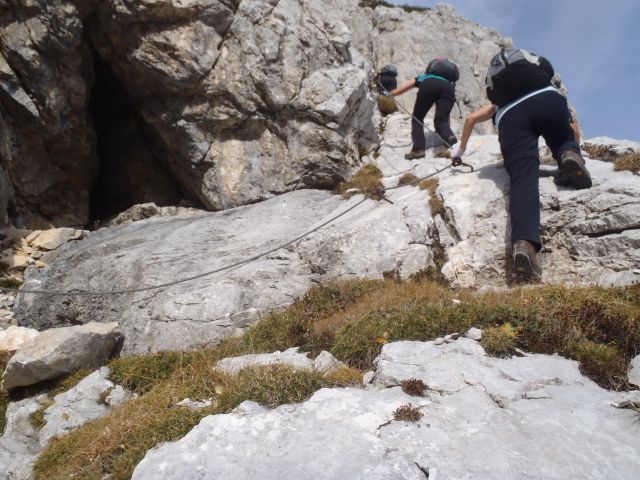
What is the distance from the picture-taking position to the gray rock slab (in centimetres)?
920

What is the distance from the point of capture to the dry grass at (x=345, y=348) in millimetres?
5312

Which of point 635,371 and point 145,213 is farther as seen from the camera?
point 145,213

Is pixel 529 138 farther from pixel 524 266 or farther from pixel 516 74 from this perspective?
pixel 524 266

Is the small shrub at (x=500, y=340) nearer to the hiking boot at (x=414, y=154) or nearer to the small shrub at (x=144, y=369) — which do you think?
the small shrub at (x=144, y=369)

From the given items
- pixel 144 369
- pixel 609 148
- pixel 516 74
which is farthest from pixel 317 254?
pixel 609 148

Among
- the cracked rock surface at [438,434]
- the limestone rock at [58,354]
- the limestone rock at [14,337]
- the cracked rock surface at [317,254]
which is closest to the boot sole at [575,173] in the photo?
the cracked rock surface at [317,254]

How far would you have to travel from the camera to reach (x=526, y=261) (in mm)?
7684

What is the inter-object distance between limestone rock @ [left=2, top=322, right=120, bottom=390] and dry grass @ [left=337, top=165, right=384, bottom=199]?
7.49 meters

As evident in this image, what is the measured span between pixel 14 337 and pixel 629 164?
13.0 m

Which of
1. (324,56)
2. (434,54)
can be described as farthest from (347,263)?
(434,54)

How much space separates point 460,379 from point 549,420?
102 centimetres

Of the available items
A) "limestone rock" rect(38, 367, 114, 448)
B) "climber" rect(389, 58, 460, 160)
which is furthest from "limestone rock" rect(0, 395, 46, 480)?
"climber" rect(389, 58, 460, 160)

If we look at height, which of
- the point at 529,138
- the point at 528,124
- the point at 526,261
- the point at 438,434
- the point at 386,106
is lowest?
the point at 438,434

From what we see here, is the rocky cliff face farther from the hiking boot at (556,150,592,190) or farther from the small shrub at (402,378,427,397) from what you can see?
the small shrub at (402,378,427,397)
